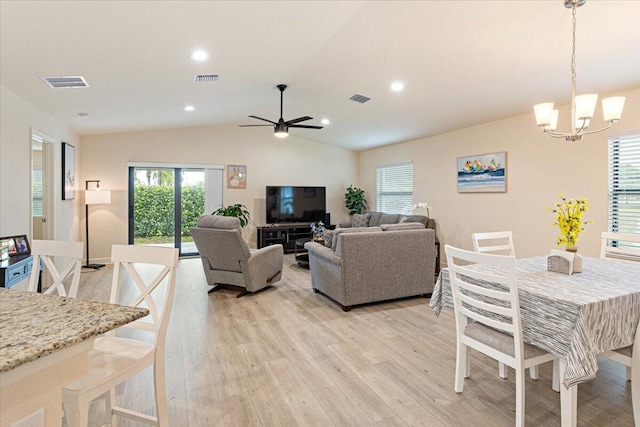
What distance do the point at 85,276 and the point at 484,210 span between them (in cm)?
658

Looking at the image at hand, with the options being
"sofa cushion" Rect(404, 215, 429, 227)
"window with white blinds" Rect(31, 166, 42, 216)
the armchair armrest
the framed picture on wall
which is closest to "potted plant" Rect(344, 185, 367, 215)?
"sofa cushion" Rect(404, 215, 429, 227)

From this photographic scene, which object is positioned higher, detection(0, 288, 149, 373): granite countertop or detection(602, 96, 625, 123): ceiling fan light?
detection(602, 96, 625, 123): ceiling fan light

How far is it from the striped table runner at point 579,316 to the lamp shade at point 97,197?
Answer: 6.76 metres

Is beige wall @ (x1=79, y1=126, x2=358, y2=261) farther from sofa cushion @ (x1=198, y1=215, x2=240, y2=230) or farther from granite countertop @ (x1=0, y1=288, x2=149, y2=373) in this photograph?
granite countertop @ (x1=0, y1=288, x2=149, y2=373)

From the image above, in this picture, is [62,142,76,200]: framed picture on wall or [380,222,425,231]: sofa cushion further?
[62,142,76,200]: framed picture on wall

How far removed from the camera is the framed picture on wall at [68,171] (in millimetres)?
5414

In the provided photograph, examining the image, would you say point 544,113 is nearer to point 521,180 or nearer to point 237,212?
point 521,180

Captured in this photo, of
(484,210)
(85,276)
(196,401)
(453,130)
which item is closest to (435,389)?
(196,401)

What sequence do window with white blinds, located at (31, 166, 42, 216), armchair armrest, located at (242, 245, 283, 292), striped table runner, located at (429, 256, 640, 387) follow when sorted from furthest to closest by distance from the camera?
1. window with white blinds, located at (31, 166, 42, 216)
2. armchair armrest, located at (242, 245, 283, 292)
3. striped table runner, located at (429, 256, 640, 387)

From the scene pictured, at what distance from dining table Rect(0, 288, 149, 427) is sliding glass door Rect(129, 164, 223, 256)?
6.59m

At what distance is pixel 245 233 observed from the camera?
7750 mm

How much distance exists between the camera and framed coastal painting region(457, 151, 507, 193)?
512 centimetres

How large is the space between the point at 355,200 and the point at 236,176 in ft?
9.82

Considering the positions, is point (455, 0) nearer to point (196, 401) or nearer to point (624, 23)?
point (624, 23)
